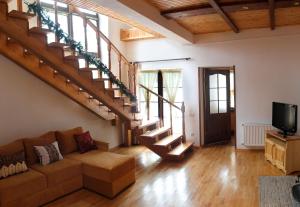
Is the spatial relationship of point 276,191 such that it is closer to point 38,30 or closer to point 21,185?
point 21,185

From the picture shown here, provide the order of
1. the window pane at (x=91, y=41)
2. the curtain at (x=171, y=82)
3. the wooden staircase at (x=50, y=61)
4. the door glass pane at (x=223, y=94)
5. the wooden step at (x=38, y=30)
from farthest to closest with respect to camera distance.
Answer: the door glass pane at (x=223, y=94) < the curtain at (x=171, y=82) < the window pane at (x=91, y=41) < the wooden step at (x=38, y=30) < the wooden staircase at (x=50, y=61)

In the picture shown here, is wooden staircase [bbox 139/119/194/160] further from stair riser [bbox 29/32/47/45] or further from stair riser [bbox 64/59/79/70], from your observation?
stair riser [bbox 29/32/47/45]

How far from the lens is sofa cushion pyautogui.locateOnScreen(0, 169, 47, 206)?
3.59 metres

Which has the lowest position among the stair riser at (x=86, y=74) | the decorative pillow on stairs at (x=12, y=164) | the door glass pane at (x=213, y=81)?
the decorative pillow on stairs at (x=12, y=164)

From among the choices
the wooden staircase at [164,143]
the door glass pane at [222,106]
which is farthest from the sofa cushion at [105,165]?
the door glass pane at [222,106]

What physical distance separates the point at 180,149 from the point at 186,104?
4.52 feet

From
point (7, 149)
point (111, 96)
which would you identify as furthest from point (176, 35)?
point (7, 149)

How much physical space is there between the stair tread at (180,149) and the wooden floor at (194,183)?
214 millimetres

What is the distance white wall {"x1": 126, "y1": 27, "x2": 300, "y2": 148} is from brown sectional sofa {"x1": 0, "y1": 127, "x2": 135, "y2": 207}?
312cm

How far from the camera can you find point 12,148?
4266 mm

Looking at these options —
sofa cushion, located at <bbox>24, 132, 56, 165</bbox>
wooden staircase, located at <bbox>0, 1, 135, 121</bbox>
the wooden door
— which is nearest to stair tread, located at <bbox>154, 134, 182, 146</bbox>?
wooden staircase, located at <bbox>0, 1, 135, 121</bbox>

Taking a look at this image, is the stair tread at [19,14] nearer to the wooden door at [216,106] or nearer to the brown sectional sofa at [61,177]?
the brown sectional sofa at [61,177]

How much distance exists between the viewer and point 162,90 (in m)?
7.42

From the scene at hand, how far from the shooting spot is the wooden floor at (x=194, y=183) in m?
4.03
